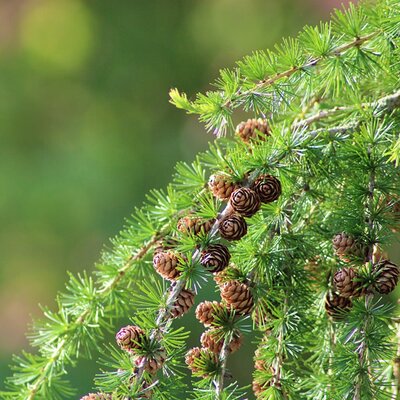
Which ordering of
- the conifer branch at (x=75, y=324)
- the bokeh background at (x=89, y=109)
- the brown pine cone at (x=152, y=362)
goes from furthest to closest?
the bokeh background at (x=89, y=109) < the conifer branch at (x=75, y=324) < the brown pine cone at (x=152, y=362)

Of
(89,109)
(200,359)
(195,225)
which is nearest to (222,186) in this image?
(195,225)

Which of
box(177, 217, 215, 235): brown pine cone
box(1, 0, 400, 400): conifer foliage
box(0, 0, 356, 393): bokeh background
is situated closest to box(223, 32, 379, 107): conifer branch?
box(1, 0, 400, 400): conifer foliage

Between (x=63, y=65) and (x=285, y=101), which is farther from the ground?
(x=63, y=65)

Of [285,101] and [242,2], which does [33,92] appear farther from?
[285,101]

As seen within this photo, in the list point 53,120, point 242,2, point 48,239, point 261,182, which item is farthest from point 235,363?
point 261,182

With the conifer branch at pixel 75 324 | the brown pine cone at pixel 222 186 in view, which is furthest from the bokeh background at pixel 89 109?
the brown pine cone at pixel 222 186

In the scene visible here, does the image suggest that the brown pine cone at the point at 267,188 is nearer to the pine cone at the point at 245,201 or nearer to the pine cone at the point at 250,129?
the pine cone at the point at 245,201

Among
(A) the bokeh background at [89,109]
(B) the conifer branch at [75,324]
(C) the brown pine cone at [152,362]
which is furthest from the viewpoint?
(A) the bokeh background at [89,109]
